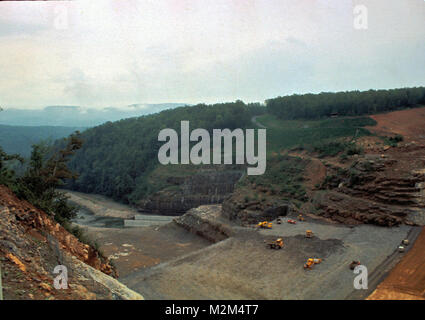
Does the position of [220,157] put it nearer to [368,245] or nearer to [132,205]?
[132,205]

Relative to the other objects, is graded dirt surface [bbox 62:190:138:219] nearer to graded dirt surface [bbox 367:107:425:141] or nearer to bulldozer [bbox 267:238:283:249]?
bulldozer [bbox 267:238:283:249]

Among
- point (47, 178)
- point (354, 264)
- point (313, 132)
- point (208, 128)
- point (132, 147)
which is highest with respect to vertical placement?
point (208, 128)

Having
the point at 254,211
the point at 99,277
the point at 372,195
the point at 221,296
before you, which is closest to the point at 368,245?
the point at 372,195

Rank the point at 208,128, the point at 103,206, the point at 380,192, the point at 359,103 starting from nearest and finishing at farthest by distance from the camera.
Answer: the point at 380,192 → the point at 359,103 → the point at 103,206 → the point at 208,128

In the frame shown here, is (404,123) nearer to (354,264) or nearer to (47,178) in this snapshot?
(354,264)

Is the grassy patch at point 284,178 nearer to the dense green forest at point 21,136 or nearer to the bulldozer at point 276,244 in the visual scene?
the bulldozer at point 276,244

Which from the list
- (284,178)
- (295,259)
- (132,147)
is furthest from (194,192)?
(295,259)
